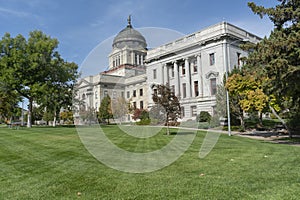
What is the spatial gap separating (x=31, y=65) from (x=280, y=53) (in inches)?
1207

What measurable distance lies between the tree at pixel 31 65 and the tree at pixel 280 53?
92.4 ft

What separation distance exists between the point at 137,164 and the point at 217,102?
23637 millimetres

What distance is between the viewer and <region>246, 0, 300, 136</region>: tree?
12.8m

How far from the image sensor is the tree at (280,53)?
12844 millimetres

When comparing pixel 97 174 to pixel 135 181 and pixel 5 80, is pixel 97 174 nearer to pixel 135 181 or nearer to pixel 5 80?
pixel 135 181

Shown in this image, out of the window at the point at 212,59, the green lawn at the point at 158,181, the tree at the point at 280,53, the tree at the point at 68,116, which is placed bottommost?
the green lawn at the point at 158,181

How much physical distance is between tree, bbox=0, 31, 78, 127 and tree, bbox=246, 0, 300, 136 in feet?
92.4

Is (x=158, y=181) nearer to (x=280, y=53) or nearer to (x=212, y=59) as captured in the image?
(x=280, y=53)

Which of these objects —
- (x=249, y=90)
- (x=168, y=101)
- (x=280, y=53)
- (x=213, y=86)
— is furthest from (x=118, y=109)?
(x=280, y=53)

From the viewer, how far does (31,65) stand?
34594 mm

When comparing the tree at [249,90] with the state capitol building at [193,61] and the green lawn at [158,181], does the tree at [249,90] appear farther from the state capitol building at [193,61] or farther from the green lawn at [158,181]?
the green lawn at [158,181]

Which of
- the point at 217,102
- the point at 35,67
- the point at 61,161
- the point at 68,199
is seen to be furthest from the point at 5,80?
the point at 68,199

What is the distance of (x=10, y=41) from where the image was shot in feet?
118

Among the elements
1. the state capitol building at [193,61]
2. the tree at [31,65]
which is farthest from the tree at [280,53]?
the tree at [31,65]
